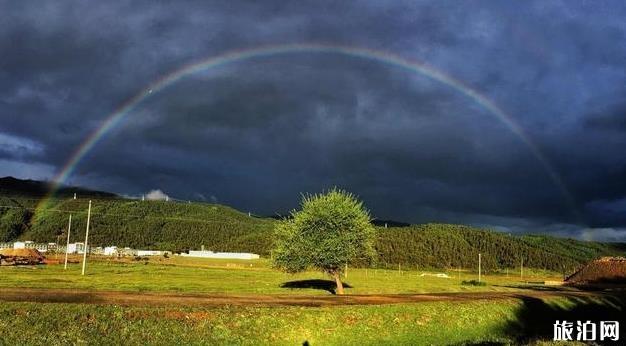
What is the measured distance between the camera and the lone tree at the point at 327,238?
243 ft

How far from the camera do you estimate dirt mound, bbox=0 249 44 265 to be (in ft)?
499

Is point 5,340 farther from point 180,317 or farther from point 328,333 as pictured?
point 328,333

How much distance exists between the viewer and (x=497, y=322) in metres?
58.5

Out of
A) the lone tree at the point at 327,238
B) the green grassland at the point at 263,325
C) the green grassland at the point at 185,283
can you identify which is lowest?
the green grassland at the point at 185,283

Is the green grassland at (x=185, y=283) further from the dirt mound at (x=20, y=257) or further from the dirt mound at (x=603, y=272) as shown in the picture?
the dirt mound at (x=603, y=272)

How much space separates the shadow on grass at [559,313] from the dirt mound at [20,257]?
5078 inches

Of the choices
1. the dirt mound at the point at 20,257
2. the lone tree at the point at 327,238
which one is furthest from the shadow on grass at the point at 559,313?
the dirt mound at the point at 20,257

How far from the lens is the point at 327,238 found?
7488 cm

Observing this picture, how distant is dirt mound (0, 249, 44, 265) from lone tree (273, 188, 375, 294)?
10096 centimetres

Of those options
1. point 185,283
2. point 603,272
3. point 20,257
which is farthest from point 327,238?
point 20,257

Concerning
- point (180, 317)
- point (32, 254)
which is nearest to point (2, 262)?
point (32, 254)

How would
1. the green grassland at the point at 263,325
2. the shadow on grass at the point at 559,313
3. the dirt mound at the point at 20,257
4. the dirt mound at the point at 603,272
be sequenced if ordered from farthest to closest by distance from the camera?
the dirt mound at the point at 20,257
the dirt mound at the point at 603,272
the shadow on grass at the point at 559,313
the green grassland at the point at 263,325

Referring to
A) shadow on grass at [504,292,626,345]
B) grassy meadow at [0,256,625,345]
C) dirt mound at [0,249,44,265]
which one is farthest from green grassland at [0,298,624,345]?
dirt mound at [0,249,44,265]

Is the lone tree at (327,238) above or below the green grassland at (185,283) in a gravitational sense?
above
